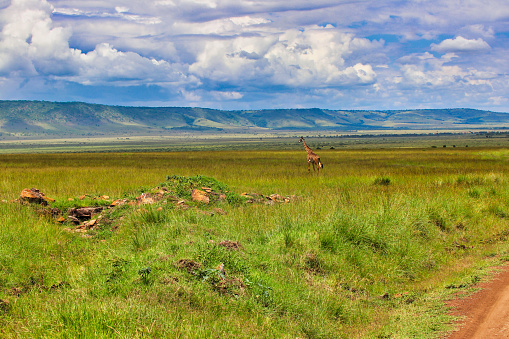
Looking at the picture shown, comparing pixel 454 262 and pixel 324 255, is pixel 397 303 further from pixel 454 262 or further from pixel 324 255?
pixel 454 262

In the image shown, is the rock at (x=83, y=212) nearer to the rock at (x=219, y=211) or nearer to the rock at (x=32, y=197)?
the rock at (x=32, y=197)

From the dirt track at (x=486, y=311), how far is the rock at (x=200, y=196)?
352 inches

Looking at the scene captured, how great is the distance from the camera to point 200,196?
574 inches

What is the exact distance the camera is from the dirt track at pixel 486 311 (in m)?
5.58

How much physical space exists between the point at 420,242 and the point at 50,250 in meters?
8.96

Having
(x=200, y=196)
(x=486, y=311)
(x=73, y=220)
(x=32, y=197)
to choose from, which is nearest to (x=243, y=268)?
(x=486, y=311)

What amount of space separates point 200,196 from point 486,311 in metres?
9.91

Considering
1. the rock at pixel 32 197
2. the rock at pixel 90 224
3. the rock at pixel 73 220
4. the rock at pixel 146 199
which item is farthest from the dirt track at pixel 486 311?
the rock at pixel 32 197

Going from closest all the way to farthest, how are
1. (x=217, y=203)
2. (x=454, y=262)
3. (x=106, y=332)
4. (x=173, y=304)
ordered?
(x=106, y=332), (x=173, y=304), (x=454, y=262), (x=217, y=203)

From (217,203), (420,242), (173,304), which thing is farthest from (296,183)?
(173,304)

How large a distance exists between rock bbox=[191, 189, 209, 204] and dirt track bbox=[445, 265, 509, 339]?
8.93 m

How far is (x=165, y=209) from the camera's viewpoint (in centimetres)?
1162

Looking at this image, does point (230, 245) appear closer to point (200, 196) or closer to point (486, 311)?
point (486, 311)

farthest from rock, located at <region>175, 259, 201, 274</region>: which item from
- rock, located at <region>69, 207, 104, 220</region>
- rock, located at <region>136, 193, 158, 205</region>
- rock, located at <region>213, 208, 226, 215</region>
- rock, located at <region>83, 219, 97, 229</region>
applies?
rock, located at <region>69, 207, 104, 220</region>
